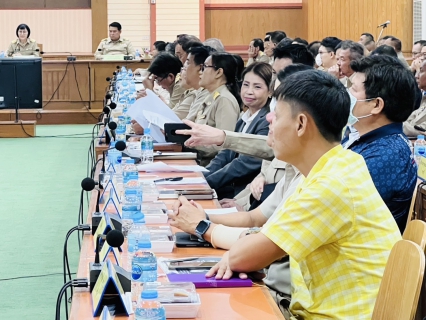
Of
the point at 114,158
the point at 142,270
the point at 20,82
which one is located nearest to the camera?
the point at 142,270

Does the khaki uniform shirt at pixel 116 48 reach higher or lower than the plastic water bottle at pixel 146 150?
higher

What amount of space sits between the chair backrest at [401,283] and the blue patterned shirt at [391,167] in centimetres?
89

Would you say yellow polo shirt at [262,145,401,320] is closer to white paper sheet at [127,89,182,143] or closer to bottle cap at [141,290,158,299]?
bottle cap at [141,290,158,299]

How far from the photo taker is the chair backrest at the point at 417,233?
1.81 m

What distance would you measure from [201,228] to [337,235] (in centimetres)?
68

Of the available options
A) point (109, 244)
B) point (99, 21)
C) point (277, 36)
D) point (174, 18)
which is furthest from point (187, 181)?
point (99, 21)

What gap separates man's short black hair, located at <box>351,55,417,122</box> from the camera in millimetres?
2697

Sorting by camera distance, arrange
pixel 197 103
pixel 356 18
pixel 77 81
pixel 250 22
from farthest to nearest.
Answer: pixel 250 22 → pixel 356 18 → pixel 77 81 → pixel 197 103

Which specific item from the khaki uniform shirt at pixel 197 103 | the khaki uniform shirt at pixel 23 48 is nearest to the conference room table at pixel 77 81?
the khaki uniform shirt at pixel 23 48

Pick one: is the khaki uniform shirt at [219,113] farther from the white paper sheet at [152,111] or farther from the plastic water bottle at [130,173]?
the plastic water bottle at [130,173]

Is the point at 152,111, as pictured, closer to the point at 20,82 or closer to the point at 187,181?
the point at 187,181

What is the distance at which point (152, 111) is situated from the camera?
4.68 m

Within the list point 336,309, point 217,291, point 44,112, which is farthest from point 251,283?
point 44,112

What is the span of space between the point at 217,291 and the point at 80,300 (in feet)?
1.11
